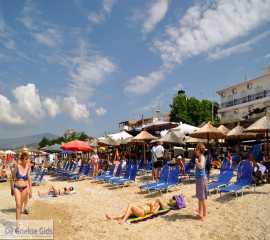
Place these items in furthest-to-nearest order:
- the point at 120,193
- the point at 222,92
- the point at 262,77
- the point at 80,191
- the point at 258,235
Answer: the point at 222,92 < the point at 262,77 < the point at 80,191 < the point at 120,193 < the point at 258,235

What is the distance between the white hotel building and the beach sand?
29347 mm

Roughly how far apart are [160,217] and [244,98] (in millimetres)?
38945

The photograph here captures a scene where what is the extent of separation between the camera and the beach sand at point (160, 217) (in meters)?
5.76

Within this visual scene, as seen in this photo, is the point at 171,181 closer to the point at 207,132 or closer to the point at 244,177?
the point at 244,177

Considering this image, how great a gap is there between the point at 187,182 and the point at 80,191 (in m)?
4.04

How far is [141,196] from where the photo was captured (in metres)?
9.62

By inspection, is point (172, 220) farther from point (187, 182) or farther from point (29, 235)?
point (187, 182)

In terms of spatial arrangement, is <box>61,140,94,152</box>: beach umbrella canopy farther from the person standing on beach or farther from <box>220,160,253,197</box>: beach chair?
the person standing on beach

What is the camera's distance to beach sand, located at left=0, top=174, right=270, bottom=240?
227 inches

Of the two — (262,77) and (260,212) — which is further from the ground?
(262,77)

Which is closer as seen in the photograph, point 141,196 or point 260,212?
point 260,212

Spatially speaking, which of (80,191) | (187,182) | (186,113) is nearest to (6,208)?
(80,191)

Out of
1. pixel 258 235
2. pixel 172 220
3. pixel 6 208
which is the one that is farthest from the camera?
pixel 6 208

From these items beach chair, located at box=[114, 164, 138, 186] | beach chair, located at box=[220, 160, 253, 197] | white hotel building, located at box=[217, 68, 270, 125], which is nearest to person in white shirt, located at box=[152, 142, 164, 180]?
beach chair, located at box=[114, 164, 138, 186]
